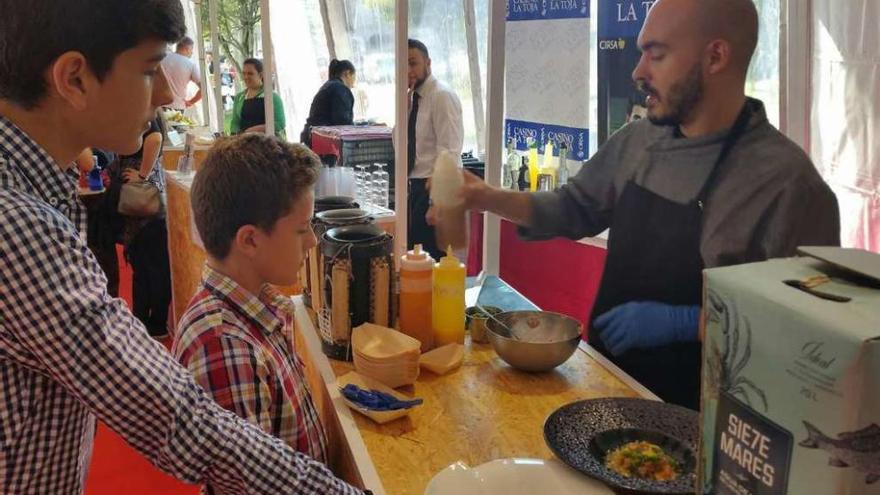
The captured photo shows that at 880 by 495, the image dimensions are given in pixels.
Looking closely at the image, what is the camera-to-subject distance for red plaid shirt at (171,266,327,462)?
49.1 inches

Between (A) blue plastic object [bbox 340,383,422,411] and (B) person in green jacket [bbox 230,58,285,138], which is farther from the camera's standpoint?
(B) person in green jacket [bbox 230,58,285,138]

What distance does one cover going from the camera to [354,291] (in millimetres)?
1678

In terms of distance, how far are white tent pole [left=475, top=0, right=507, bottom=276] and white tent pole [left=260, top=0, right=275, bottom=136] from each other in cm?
180

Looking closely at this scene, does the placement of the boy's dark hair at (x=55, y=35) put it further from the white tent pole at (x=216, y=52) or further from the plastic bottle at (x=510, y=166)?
the white tent pole at (x=216, y=52)

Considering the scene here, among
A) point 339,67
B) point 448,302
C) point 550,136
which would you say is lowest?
point 448,302

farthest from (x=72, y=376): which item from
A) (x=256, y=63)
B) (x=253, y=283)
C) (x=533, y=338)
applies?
(x=256, y=63)

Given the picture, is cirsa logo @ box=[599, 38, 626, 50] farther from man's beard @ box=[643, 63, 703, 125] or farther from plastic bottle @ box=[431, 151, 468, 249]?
plastic bottle @ box=[431, 151, 468, 249]

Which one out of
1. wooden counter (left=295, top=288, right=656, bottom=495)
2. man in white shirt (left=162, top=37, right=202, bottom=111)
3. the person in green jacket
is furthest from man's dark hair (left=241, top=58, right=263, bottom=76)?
wooden counter (left=295, top=288, right=656, bottom=495)

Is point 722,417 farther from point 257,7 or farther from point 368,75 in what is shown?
point 257,7

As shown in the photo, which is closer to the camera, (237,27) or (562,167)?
(562,167)

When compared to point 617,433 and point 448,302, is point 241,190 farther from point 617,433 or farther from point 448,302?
point 617,433

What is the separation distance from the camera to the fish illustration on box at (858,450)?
20.5 inches

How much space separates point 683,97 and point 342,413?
1.07m

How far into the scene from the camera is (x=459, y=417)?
141cm
